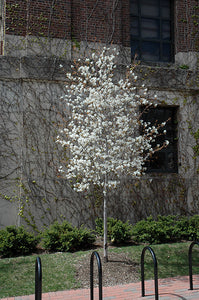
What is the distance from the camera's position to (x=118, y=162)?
775 cm

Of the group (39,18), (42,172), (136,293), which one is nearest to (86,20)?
(39,18)

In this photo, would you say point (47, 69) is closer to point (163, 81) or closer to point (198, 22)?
point (163, 81)

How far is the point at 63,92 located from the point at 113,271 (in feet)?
19.3

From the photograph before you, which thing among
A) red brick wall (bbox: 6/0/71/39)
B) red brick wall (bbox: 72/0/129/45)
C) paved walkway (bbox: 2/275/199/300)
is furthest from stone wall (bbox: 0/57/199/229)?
paved walkway (bbox: 2/275/199/300)

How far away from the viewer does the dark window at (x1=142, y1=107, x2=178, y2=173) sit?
38.9ft

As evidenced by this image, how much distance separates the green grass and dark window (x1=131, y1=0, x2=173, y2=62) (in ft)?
22.8

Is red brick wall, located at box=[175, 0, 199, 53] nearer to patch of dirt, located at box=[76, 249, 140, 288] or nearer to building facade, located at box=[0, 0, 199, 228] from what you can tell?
building facade, located at box=[0, 0, 199, 228]

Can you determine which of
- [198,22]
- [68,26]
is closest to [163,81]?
[198,22]

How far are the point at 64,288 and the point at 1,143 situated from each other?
17.5ft

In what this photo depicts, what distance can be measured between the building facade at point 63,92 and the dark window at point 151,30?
4 centimetres

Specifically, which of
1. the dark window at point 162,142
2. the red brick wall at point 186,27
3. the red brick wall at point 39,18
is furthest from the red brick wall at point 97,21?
the dark window at point 162,142

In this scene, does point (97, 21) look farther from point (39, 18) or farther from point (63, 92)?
point (63, 92)

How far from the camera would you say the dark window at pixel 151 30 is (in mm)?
12555

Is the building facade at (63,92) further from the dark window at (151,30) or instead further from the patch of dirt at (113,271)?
the patch of dirt at (113,271)
